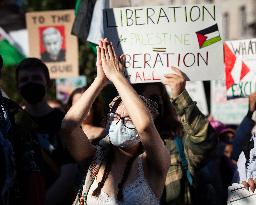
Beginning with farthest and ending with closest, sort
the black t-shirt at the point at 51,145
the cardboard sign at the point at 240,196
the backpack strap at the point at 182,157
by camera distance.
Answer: the black t-shirt at the point at 51,145
the backpack strap at the point at 182,157
the cardboard sign at the point at 240,196

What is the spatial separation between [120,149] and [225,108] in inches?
247

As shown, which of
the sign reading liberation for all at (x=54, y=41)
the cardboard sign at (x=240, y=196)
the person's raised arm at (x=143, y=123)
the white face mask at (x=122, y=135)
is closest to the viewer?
the person's raised arm at (x=143, y=123)

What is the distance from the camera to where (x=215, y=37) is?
4359 mm

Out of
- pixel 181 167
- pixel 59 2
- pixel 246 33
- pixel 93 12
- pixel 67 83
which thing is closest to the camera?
pixel 181 167

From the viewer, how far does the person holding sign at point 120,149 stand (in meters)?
3.32

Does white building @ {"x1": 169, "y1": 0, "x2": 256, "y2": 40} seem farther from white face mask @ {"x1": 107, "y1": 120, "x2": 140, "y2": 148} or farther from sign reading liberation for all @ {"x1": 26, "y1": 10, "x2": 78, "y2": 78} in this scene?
white face mask @ {"x1": 107, "y1": 120, "x2": 140, "y2": 148}

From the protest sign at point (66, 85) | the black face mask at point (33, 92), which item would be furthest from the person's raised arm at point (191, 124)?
the protest sign at point (66, 85)

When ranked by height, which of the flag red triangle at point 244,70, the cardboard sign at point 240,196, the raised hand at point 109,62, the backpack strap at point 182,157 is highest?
the raised hand at point 109,62

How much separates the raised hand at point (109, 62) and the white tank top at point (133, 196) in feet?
1.60

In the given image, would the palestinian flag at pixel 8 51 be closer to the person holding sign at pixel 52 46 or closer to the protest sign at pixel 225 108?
the person holding sign at pixel 52 46

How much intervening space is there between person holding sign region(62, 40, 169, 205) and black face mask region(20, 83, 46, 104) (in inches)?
45.7

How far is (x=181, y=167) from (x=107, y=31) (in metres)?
0.87

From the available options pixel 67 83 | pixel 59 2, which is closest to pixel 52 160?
pixel 67 83

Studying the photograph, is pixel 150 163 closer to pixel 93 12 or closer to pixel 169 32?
pixel 169 32
